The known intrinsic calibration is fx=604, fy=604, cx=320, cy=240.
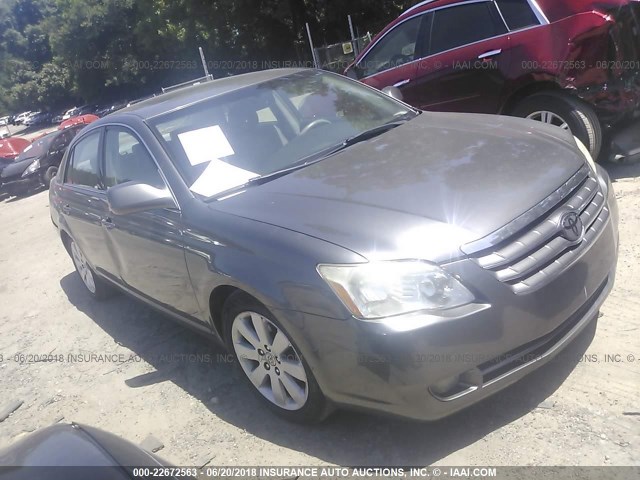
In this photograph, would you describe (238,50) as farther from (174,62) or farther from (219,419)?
(219,419)

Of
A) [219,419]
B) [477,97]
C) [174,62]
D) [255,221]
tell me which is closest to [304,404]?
[219,419]

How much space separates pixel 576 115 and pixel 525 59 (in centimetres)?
68

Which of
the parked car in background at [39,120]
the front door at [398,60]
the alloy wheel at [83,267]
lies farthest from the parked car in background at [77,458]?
the parked car in background at [39,120]

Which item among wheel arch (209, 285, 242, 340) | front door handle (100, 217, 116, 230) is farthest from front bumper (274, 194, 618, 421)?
front door handle (100, 217, 116, 230)

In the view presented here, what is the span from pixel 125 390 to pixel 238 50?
101 ft

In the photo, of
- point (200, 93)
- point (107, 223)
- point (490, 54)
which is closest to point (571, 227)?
point (200, 93)

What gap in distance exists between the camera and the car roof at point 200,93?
391 centimetres

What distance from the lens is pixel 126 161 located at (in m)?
4.06

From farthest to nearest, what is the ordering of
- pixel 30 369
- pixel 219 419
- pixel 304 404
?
pixel 30 369
pixel 219 419
pixel 304 404

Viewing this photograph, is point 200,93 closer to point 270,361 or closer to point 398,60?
point 270,361

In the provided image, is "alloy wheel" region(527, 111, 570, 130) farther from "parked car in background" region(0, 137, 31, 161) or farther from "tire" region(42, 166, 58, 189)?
"parked car in background" region(0, 137, 31, 161)

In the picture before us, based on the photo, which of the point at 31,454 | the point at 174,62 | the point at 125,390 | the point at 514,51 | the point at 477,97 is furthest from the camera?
the point at 174,62

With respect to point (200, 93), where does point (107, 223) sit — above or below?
below

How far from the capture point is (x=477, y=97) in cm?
579
